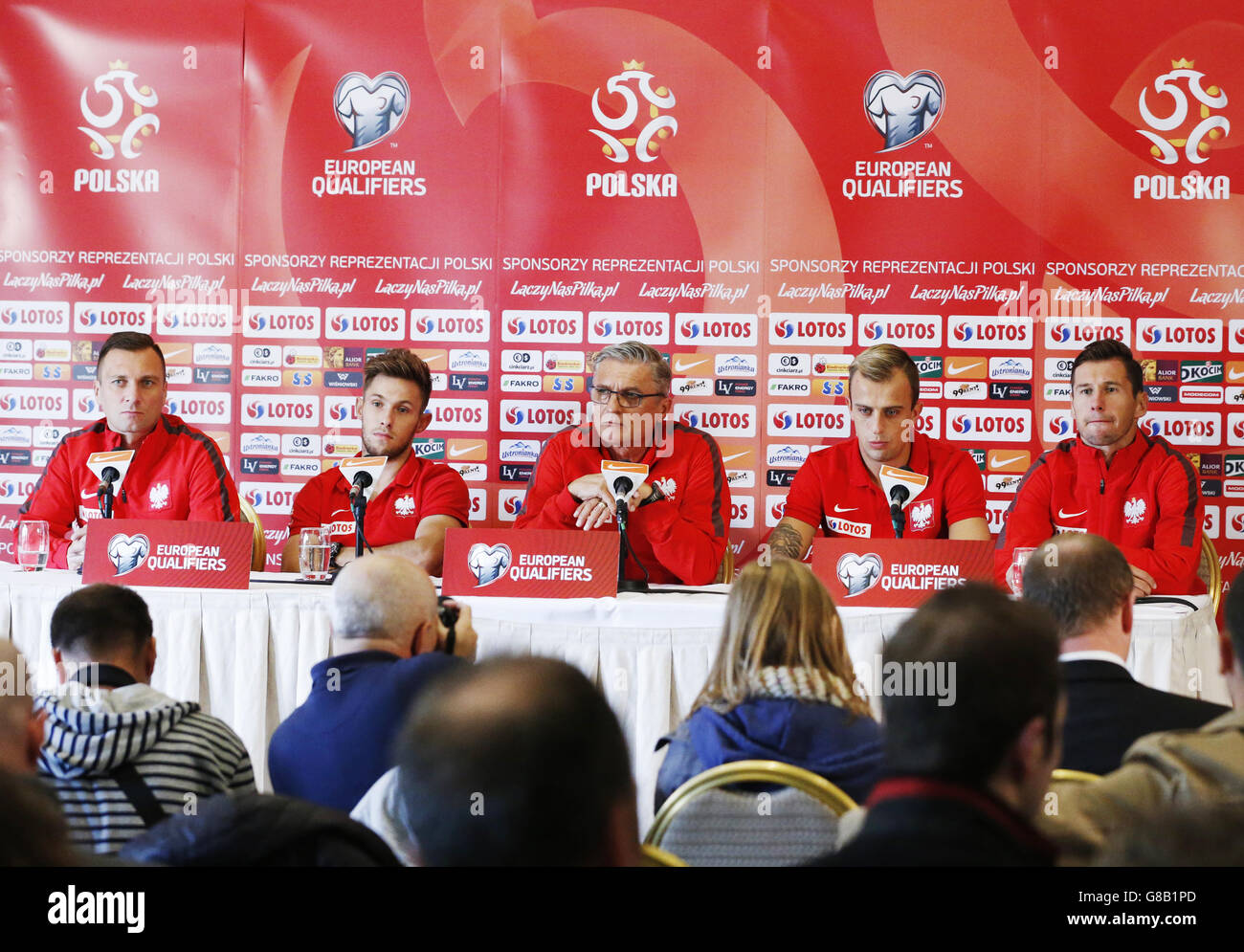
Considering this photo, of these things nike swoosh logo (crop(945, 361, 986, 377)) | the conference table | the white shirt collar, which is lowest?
the conference table

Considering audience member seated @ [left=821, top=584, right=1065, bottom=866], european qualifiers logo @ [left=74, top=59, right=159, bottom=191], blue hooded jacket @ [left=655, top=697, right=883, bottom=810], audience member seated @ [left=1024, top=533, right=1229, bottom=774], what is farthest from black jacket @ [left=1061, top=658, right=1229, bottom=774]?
european qualifiers logo @ [left=74, top=59, right=159, bottom=191]

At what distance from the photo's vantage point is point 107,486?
331 cm

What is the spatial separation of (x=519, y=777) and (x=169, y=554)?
7.71 ft

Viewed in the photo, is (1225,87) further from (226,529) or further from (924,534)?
(226,529)

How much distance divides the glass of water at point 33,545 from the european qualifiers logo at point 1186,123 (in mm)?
4044

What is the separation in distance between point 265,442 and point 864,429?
2396 millimetres

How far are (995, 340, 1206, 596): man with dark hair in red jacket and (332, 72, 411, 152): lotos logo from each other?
107 inches

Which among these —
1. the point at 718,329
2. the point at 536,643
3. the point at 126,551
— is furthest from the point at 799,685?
the point at 718,329

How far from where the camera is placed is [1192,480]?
379 centimetres

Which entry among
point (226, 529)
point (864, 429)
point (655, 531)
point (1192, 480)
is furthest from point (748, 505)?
point (226, 529)

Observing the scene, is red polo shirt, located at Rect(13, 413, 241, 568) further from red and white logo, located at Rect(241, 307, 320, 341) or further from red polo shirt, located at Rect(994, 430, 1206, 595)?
red polo shirt, located at Rect(994, 430, 1206, 595)

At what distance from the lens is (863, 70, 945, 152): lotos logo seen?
15.1 ft

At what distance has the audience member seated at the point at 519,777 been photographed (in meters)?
0.94

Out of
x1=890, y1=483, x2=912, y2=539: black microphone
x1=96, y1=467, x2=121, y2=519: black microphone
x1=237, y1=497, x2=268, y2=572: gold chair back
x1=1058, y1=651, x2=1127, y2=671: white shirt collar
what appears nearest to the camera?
x1=1058, y1=651, x2=1127, y2=671: white shirt collar
